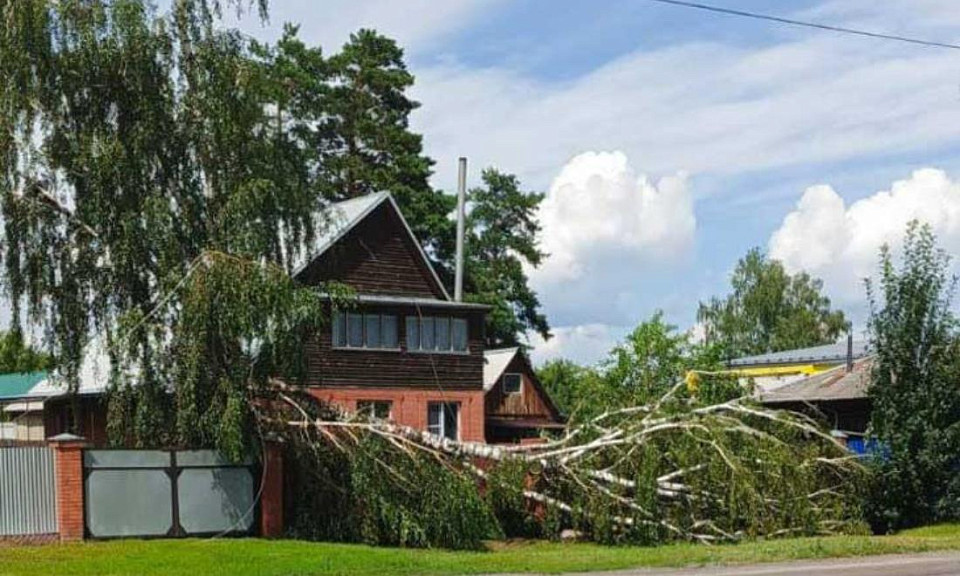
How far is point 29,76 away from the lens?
25172 millimetres

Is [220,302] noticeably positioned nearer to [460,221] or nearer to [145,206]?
[145,206]

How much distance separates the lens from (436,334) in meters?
41.8

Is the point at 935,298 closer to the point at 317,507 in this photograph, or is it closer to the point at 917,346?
the point at 917,346

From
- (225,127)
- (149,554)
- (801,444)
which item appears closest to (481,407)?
(801,444)

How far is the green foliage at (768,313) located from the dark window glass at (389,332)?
152 feet

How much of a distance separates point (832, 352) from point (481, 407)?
2099cm

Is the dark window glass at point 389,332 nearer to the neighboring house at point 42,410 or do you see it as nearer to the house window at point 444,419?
the house window at point 444,419

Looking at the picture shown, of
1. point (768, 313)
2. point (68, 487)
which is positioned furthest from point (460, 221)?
point (768, 313)

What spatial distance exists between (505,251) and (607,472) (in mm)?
37337

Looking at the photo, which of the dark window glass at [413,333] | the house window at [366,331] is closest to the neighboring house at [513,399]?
the dark window glass at [413,333]

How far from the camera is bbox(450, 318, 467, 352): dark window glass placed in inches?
1660

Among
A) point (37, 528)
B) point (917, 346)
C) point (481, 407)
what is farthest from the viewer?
point (481, 407)

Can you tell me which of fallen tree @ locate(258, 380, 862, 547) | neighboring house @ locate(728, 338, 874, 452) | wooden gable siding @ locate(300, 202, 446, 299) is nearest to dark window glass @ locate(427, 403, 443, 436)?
wooden gable siding @ locate(300, 202, 446, 299)

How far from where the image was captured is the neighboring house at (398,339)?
3956 cm
